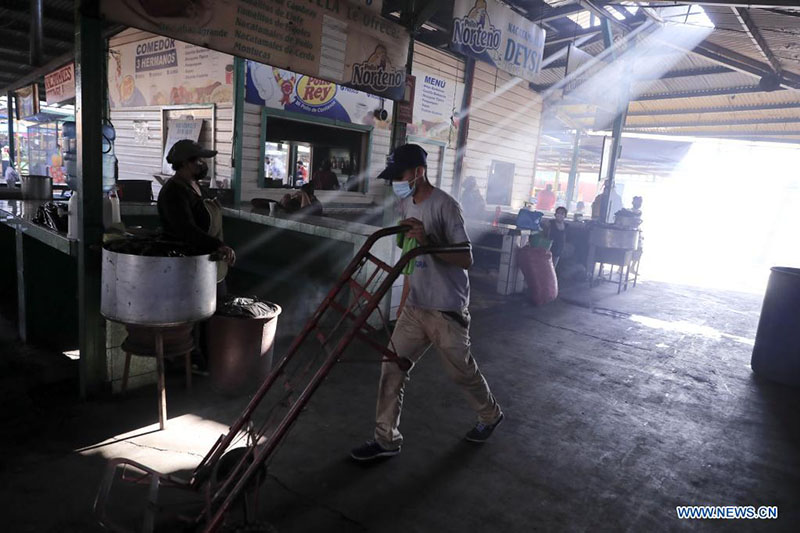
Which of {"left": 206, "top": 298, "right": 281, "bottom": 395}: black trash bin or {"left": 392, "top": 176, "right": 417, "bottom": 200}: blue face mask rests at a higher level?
{"left": 392, "top": 176, "right": 417, "bottom": 200}: blue face mask

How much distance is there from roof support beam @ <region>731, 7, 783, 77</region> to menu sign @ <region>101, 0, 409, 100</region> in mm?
6865

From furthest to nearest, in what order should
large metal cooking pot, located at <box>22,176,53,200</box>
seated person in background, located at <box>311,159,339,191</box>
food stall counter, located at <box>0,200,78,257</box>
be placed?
seated person in background, located at <box>311,159,339,191</box>
large metal cooking pot, located at <box>22,176,53,200</box>
food stall counter, located at <box>0,200,78,257</box>

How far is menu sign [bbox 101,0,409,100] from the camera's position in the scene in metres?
3.91

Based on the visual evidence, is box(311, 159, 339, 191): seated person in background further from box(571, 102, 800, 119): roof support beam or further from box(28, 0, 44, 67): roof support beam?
box(571, 102, 800, 119): roof support beam

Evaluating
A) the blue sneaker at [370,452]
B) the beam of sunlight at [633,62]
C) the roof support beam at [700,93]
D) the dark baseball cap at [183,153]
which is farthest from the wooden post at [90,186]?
the roof support beam at [700,93]

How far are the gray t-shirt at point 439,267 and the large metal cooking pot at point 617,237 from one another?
25.6ft

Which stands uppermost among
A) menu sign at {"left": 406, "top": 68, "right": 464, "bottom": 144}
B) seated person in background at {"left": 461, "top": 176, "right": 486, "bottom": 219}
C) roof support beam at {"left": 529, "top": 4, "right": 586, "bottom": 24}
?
roof support beam at {"left": 529, "top": 4, "right": 586, "bottom": 24}

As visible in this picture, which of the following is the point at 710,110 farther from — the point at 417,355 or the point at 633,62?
the point at 417,355

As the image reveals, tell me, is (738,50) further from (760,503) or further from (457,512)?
(457,512)

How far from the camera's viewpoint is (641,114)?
19.0 m

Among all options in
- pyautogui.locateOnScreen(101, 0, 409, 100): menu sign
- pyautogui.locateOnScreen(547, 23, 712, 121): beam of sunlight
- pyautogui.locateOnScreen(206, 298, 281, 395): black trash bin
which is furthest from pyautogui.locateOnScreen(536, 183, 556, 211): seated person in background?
pyautogui.locateOnScreen(206, 298, 281, 395): black trash bin

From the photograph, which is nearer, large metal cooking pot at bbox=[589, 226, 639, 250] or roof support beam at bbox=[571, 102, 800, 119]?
large metal cooking pot at bbox=[589, 226, 639, 250]

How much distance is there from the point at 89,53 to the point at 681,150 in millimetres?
19569

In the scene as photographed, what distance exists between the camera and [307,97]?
899 centimetres
